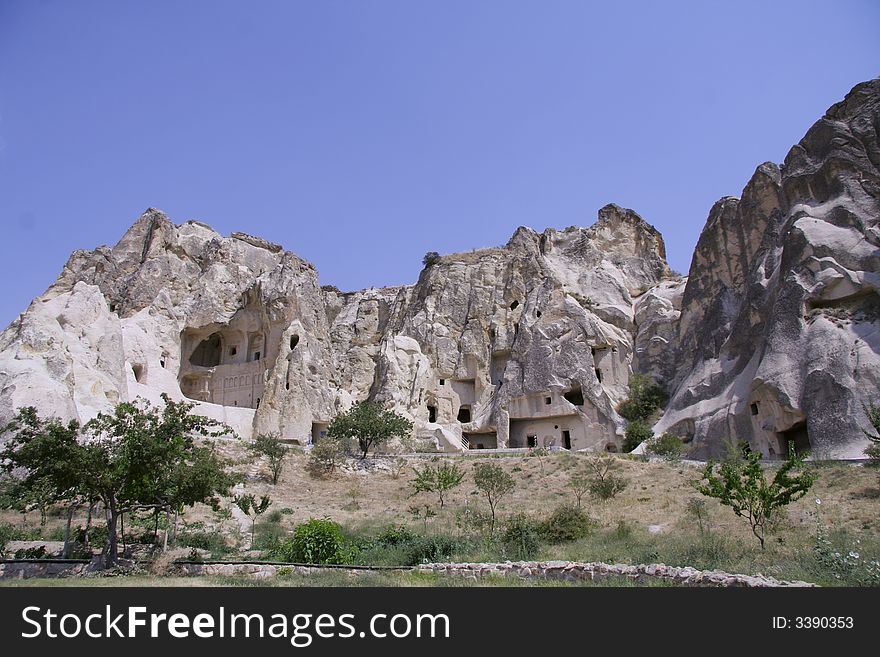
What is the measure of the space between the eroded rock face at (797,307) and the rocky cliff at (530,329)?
0.34ft

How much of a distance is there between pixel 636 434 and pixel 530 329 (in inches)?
501

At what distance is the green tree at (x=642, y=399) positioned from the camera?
39719 millimetres

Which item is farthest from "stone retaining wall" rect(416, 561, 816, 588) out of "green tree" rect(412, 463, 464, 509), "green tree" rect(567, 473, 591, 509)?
"green tree" rect(412, 463, 464, 509)

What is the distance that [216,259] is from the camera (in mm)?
46375

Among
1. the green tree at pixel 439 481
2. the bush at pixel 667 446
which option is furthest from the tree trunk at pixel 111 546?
the bush at pixel 667 446

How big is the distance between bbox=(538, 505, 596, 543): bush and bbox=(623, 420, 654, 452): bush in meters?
18.6

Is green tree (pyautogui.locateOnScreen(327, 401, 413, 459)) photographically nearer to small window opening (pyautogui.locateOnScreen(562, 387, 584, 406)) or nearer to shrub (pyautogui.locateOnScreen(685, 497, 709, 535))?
small window opening (pyautogui.locateOnScreen(562, 387, 584, 406))

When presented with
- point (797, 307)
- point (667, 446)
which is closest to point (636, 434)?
point (667, 446)

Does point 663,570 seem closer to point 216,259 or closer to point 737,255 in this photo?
point 737,255

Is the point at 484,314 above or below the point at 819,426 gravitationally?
above

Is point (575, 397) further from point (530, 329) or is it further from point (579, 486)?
point (579, 486)

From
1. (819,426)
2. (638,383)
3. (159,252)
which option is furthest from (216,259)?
(819,426)
